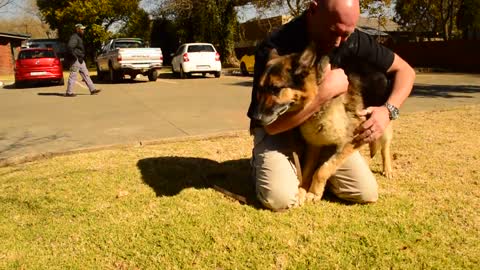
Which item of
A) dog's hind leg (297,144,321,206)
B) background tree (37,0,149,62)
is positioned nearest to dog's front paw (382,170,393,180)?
dog's hind leg (297,144,321,206)

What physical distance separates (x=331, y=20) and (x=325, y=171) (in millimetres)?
1321

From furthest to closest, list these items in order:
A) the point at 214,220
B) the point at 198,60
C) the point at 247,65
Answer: the point at 247,65 < the point at 198,60 < the point at 214,220

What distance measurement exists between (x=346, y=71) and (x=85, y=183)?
9.72 feet

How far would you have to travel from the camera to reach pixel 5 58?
1242 inches

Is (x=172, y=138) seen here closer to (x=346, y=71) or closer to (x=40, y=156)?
(x=40, y=156)

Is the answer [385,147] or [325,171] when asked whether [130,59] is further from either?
Answer: [325,171]

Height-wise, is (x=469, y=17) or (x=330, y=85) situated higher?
(x=469, y=17)

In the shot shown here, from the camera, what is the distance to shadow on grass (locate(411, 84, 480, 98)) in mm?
12727

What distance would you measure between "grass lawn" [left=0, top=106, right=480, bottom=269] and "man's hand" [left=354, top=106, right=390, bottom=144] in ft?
2.13

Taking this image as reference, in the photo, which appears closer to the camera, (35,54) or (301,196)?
(301,196)

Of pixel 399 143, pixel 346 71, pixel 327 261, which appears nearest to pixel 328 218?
pixel 327 261

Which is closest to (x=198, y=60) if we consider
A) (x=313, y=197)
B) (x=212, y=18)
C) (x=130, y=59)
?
(x=130, y=59)

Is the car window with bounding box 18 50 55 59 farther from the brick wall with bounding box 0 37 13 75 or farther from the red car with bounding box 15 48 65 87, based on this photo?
the brick wall with bounding box 0 37 13 75

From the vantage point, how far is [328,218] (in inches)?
144
